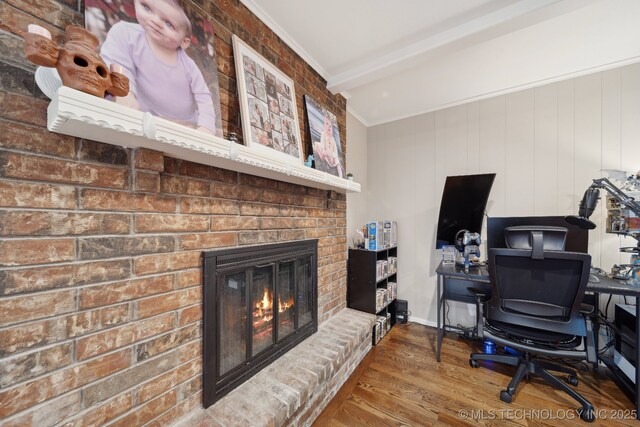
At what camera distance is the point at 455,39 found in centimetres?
161

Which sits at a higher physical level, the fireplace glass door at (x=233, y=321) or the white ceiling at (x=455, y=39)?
the white ceiling at (x=455, y=39)

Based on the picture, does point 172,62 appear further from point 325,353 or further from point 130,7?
point 325,353

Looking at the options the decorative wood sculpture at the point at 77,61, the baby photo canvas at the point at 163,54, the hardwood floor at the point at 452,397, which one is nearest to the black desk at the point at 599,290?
the hardwood floor at the point at 452,397

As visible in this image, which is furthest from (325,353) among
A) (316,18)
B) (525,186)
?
(525,186)

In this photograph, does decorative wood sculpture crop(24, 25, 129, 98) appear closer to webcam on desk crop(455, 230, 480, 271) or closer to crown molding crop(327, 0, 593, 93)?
crown molding crop(327, 0, 593, 93)

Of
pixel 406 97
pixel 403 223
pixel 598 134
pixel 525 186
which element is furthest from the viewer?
pixel 403 223

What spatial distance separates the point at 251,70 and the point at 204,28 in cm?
29

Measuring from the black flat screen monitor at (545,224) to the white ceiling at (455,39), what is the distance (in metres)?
1.34

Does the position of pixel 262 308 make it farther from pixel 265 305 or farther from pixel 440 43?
pixel 440 43

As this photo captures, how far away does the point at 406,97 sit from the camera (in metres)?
2.58

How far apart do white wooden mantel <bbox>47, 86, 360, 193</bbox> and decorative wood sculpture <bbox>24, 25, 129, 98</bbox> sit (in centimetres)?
6

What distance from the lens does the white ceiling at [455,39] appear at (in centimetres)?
146

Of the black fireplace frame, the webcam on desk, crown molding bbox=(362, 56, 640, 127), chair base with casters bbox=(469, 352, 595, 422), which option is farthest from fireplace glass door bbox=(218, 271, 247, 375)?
crown molding bbox=(362, 56, 640, 127)

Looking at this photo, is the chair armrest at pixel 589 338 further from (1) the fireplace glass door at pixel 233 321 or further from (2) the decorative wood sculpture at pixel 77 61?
(2) the decorative wood sculpture at pixel 77 61
